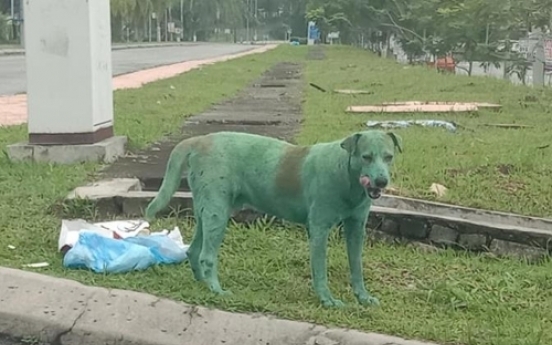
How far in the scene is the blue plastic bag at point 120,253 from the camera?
4.38 meters

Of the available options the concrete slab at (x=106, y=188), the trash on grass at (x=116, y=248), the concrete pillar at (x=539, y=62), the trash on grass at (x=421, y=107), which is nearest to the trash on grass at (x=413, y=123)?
the trash on grass at (x=421, y=107)

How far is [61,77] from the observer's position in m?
7.32

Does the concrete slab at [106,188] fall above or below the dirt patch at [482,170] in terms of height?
below

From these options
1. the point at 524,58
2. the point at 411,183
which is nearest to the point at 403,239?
the point at 411,183

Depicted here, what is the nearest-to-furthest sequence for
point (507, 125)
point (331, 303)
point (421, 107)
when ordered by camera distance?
point (331, 303), point (507, 125), point (421, 107)

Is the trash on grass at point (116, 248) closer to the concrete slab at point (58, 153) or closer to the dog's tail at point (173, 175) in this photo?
the dog's tail at point (173, 175)

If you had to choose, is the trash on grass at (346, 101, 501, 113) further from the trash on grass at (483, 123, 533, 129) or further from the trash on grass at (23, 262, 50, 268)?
the trash on grass at (23, 262, 50, 268)

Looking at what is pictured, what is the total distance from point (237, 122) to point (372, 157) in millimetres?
7426

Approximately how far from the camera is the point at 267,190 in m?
3.93

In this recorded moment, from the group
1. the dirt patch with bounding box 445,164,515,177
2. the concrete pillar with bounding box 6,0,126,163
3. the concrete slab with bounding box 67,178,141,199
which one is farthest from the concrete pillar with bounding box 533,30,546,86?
the concrete slab with bounding box 67,178,141,199

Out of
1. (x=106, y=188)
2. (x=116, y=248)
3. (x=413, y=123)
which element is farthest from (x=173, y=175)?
(x=413, y=123)

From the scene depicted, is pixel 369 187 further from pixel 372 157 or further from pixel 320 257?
pixel 320 257

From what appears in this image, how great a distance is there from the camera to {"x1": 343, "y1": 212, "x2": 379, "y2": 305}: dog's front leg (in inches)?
152

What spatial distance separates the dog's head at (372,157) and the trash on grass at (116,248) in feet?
4.44
